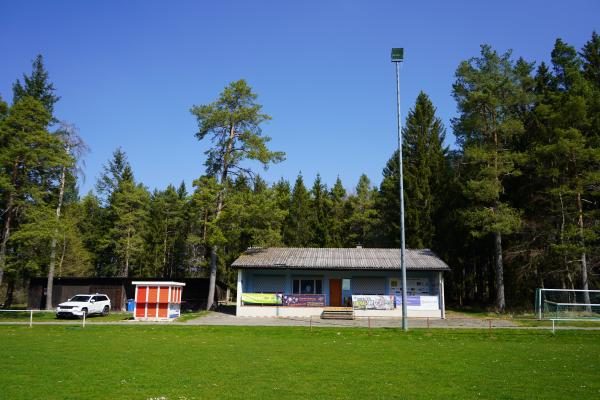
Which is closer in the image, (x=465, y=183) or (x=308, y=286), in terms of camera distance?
(x=308, y=286)

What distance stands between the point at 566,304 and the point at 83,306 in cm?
3086

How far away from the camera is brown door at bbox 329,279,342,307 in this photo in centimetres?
3478

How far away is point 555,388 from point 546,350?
7851mm

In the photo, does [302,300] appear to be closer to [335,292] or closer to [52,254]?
[335,292]

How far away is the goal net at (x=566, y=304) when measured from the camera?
27953 millimetres

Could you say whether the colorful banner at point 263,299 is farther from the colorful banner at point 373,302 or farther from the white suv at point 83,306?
the white suv at point 83,306

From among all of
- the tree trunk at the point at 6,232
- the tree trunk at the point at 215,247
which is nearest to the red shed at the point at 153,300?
the tree trunk at the point at 215,247

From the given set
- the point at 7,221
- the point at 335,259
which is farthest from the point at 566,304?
the point at 7,221

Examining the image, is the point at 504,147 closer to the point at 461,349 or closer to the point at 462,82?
the point at 462,82

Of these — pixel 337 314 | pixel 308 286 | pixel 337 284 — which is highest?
pixel 337 284

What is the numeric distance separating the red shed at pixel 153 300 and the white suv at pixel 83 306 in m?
3.85

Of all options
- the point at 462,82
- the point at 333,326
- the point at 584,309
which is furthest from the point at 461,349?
the point at 462,82

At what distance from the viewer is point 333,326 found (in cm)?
2578

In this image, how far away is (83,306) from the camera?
3139cm
